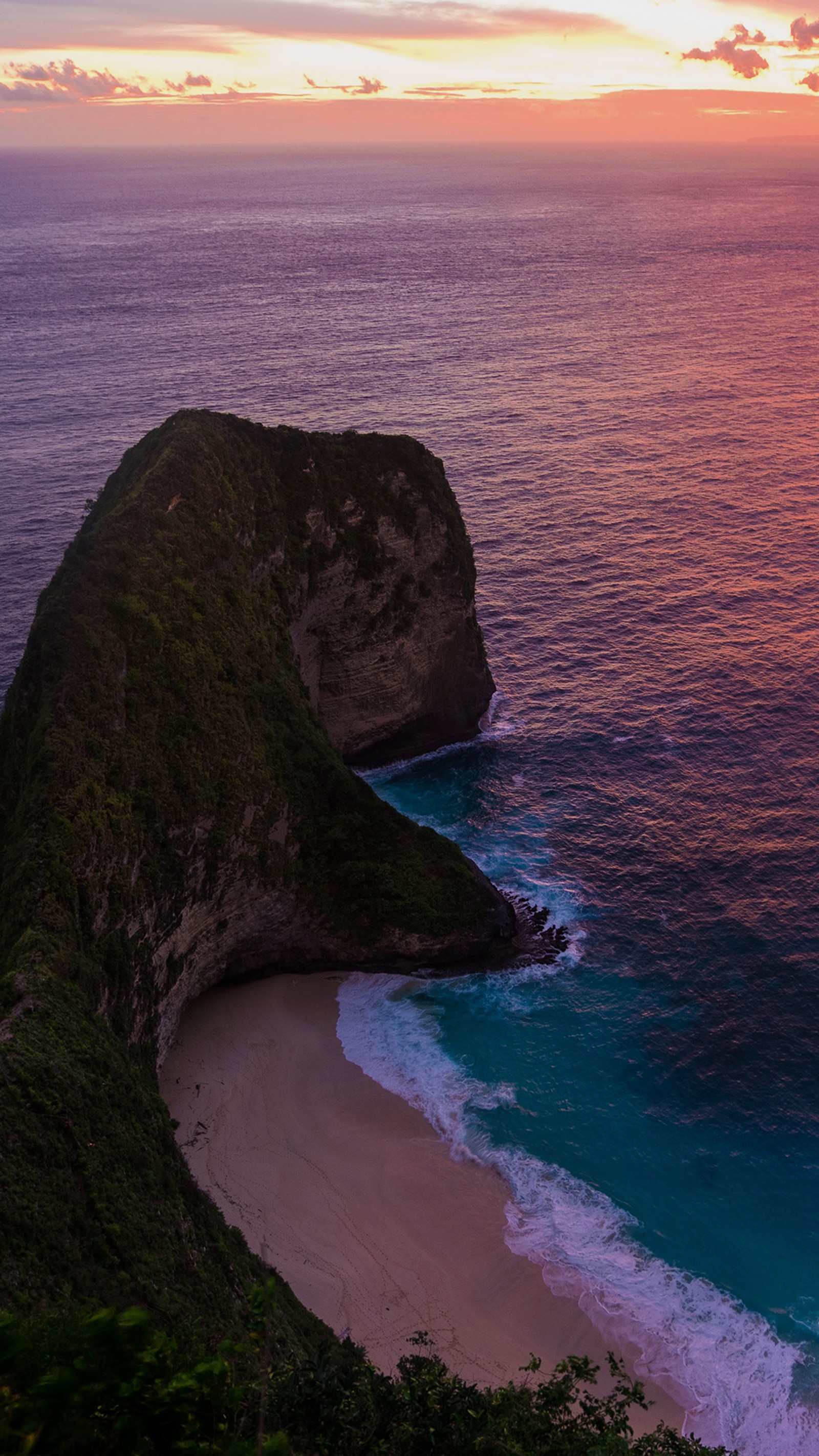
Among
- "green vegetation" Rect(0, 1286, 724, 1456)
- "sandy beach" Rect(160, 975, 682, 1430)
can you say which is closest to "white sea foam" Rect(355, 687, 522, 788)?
"sandy beach" Rect(160, 975, 682, 1430)

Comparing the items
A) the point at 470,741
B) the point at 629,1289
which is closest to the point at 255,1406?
the point at 629,1289

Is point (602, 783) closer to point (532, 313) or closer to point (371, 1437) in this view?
point (371, 1437)

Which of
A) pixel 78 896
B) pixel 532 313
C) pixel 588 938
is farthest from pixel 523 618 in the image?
pixel 532 313

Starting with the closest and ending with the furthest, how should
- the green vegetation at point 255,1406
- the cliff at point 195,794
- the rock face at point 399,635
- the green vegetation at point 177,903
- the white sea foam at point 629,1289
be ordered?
the green vegetation at point 255,1406, the green vegetation at point 177,903, the cliff at point 195,794, the white sea foam at point 629,1289, the rock face at point 399,635

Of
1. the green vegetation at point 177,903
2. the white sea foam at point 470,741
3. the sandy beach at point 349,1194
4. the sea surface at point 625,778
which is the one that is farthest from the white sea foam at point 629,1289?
the white sea foam at point 470,741

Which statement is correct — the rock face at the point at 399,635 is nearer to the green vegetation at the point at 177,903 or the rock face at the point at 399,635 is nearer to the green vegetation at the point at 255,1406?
the green vegetation at the point at 177,903
